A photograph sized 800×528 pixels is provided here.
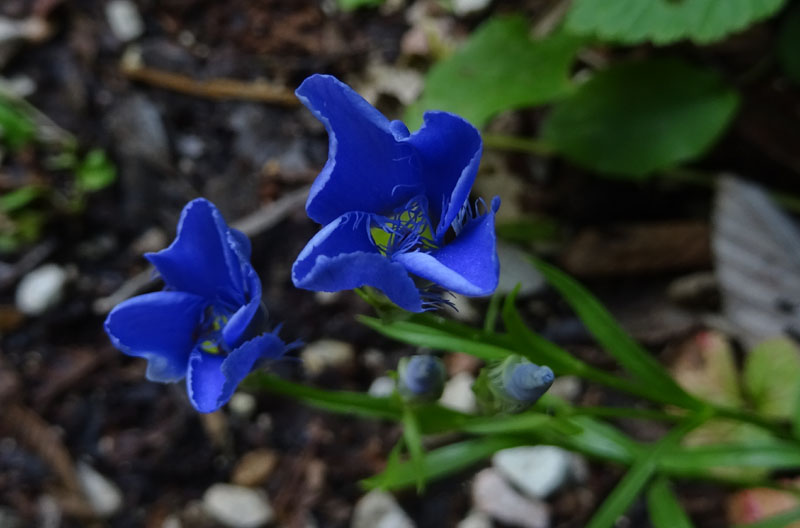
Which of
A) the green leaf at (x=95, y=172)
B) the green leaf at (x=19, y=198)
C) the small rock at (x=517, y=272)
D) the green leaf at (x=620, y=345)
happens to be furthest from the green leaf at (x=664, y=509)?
the green leaf at (x=19, y=198)

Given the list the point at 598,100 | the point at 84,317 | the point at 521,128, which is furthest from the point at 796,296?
the point at 84,317

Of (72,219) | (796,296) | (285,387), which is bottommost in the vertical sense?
(72,219)

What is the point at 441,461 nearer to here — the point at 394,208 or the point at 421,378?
the point at 421,378

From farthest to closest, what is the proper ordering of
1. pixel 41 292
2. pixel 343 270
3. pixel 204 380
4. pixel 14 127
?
pixel 14 127 < pixel 41 292 < pixel 204 380 < pixel 343 270

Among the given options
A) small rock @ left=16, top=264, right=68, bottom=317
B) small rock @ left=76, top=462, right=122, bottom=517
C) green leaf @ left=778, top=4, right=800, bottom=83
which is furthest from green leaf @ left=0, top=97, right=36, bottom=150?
green leaf @ left=778, top=4, right=800, bottom=83

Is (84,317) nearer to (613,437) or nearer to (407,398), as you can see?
(407,398)

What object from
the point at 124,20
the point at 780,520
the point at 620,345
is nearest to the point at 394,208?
the point at 620,345
